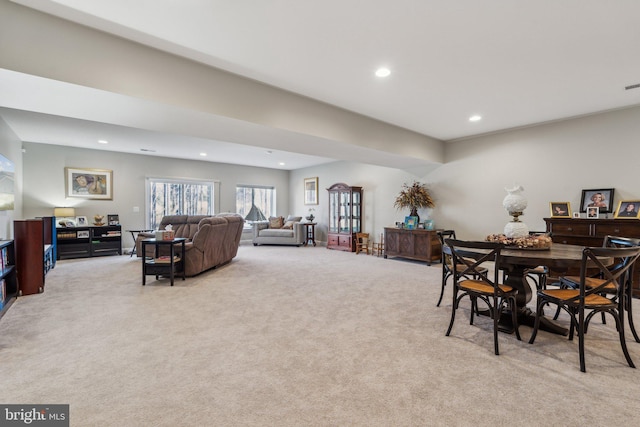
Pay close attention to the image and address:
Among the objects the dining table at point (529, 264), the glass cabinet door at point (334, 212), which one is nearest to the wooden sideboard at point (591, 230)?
the dining table at point (529, 264)

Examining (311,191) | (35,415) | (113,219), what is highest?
(311,191)

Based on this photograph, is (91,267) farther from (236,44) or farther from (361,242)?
(361,242)

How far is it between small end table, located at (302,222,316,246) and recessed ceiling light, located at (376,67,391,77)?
5945mm

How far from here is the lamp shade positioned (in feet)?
20.3

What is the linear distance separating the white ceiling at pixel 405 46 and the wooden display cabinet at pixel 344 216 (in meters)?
3.91

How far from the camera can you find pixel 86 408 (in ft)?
5.29

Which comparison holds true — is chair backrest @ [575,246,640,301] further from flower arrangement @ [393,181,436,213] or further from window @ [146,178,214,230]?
window @ [146,178,214,230]

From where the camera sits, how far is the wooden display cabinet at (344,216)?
7.74 metres

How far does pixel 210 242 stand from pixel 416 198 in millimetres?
4349

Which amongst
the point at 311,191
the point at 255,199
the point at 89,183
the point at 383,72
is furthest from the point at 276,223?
the point at 383,72

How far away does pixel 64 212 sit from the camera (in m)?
6.27

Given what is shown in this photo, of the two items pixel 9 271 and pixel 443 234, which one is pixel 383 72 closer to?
pixel 443 234

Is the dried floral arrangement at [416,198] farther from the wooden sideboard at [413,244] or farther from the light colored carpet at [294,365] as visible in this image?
the light colored carpet at [294,365]

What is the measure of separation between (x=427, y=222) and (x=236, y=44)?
4909mm
